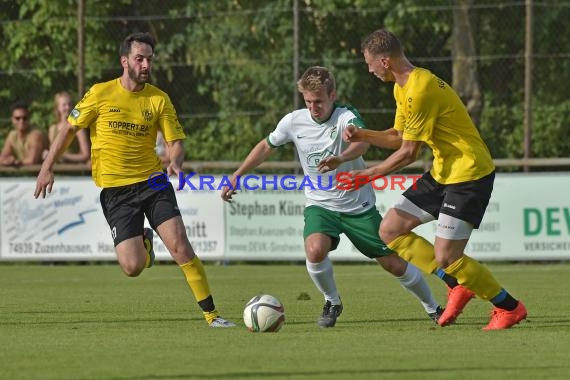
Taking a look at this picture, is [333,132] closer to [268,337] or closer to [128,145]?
[128,145]

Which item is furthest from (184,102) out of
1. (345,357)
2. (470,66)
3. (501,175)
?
(345,357)

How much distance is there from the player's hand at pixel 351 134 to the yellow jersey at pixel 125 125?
157 centimetres

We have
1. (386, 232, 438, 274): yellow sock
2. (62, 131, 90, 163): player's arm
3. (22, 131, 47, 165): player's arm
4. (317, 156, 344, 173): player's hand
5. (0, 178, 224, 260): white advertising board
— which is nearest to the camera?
(317, 156, 344, 173): player's hand

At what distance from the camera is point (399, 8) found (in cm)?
2206

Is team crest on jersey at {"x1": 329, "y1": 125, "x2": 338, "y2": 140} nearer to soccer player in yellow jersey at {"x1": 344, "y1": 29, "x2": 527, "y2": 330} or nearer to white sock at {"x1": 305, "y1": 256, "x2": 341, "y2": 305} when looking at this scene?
soccer player in yellow jersey at {"x1": 344, "y1": 29, "x2": 527, "y2": 330}

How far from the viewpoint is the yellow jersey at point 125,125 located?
36.1ft

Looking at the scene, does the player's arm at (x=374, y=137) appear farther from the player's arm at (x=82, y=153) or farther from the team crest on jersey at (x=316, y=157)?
the player's arm at (x=82, y=153)

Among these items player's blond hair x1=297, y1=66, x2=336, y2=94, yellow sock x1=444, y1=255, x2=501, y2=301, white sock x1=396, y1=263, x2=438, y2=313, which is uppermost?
player's blond hair x1=297, y1=66, x2=336, y2=94

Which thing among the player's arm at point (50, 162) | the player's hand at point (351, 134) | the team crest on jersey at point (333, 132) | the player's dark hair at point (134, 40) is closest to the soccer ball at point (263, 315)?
the player's hand at point (351, 134)

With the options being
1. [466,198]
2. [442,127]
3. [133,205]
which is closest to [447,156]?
[442,127]

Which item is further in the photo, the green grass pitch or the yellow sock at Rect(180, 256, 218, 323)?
the yellow sock at Rect(180, 256, 218, 323)

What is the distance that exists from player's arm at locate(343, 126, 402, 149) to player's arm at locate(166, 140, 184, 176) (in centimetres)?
143

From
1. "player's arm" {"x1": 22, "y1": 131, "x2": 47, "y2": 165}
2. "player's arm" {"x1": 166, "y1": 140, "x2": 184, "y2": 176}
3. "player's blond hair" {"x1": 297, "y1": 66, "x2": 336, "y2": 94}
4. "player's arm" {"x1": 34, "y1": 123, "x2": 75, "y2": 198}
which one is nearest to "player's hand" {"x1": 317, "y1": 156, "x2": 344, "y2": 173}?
"player's blond hair" {"x1": 297, "y1": 66, "x2": 336, "y2": 94}

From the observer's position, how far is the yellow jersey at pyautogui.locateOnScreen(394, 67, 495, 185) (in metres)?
9.83
